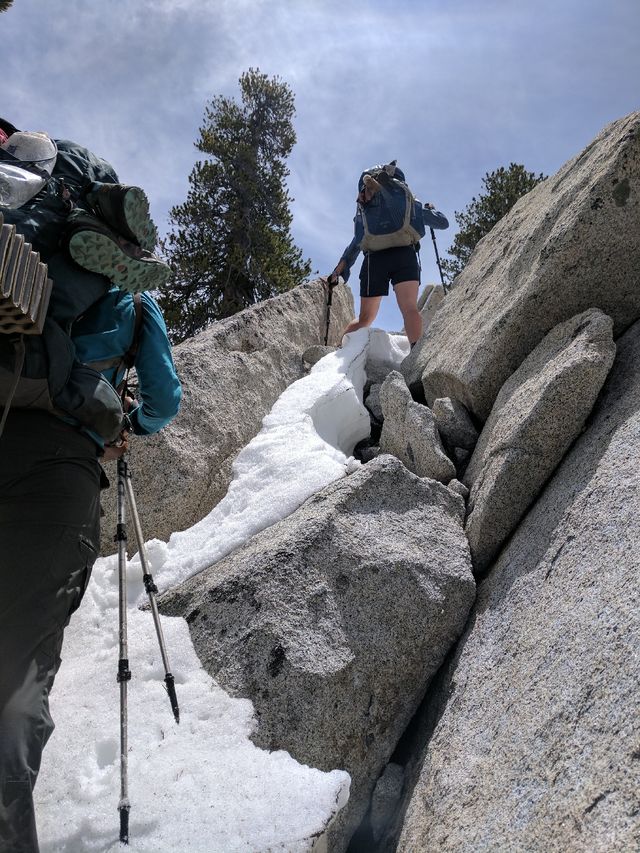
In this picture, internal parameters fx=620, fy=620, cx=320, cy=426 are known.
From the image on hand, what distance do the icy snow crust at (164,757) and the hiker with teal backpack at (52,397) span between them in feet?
2.32

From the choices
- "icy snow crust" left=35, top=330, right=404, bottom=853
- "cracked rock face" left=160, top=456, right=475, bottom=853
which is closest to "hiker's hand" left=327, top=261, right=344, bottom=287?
"icy snow crust" left=35, top=330, right=404, bottom=853

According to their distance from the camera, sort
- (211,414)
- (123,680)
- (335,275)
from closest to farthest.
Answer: (123,680), (211,414), (335,275)

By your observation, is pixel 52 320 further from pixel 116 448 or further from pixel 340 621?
pixel 340 621

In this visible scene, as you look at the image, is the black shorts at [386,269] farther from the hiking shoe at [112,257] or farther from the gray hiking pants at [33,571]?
the gray hiking pants at [33,571]

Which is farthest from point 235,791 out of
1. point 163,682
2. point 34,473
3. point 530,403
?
point 530,403

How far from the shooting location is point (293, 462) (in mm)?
5578

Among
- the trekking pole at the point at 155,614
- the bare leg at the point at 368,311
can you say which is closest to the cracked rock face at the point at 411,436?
the trekking pole at the point at 155,614

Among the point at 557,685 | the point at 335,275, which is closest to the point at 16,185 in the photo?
the point at 557,685

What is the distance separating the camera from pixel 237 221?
18.8 metres

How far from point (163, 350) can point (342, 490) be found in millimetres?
1801

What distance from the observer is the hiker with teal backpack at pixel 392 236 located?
8.88m

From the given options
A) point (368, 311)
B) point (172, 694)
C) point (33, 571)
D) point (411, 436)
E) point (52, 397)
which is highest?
point (368, 311)

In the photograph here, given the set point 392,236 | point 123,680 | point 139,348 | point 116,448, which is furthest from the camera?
point 392,236

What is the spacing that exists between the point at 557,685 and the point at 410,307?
22.3 ft
